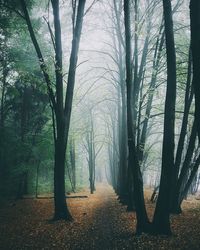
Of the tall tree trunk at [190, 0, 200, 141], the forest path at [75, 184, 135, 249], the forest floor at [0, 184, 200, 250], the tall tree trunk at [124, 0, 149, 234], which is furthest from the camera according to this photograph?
the tall tree trunk at [124, 0, 149, 234]

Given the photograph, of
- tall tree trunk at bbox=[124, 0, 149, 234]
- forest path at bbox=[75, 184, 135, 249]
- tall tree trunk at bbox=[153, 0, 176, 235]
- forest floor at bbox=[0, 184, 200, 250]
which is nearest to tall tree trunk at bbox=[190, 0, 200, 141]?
tall tree trunk at bbox=[153, 0, 176, 235]

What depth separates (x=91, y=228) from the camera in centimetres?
1148

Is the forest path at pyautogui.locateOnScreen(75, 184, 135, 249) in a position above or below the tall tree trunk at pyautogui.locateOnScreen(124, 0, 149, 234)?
below

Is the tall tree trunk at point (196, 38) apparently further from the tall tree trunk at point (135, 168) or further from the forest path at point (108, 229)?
the forest path at point (108, 229)

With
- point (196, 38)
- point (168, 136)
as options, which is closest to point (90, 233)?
point (168, 136)

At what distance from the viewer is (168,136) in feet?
30.7

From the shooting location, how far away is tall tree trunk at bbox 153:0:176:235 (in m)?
9.27

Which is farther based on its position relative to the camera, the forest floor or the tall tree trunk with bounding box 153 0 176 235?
the tall tree trunk with bounding box 153 0 176 235

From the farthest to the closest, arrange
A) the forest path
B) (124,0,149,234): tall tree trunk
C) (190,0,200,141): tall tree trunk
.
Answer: (124,0,149,234): tall tree trunk < the forest path < (190,0,200,141): tall tree trunk

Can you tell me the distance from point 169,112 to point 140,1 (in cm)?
825

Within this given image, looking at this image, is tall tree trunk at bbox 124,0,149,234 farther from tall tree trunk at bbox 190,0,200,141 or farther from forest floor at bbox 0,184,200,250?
tall tree trunk at bbox 190,0,200,141

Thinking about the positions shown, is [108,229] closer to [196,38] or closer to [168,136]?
[168,136]

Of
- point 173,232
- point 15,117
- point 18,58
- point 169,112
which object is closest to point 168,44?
point 169,112

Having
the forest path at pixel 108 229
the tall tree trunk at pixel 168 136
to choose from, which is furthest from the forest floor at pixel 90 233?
the tall tree trunk at pixel 168 136
